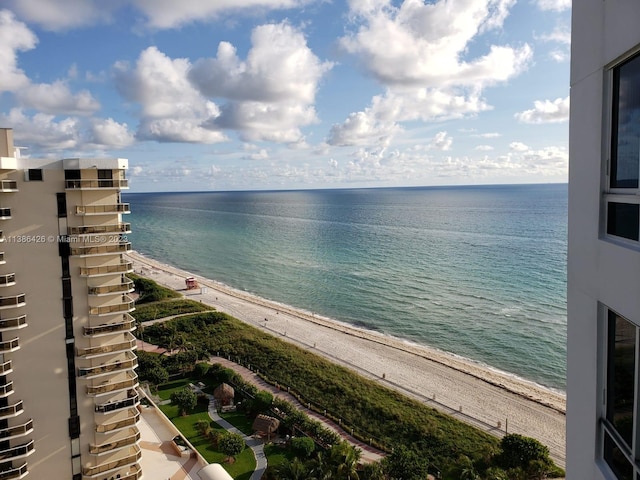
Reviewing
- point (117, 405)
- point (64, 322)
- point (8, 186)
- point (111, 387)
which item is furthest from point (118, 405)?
point (8, 186)

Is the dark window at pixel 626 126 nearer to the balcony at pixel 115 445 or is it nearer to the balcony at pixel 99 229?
the balcony at pixel 99 229

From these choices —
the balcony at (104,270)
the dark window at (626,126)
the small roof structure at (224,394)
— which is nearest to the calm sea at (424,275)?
the small roof structure at (224,394)

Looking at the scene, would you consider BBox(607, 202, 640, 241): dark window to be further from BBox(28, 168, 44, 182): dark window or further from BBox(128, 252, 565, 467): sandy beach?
BBox(128, 252, 565, 467): sandy beach

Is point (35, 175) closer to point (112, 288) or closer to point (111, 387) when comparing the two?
point (112, 288)

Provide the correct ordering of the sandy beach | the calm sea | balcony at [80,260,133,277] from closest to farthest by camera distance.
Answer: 1. balcony at [80,260,133,277]
2. the sandy beach
3. the calm sea

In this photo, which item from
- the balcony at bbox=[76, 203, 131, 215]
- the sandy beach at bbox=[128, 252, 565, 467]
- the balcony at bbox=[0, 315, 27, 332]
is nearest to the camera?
the balcony at bbox=[0, 315, 27, 332]

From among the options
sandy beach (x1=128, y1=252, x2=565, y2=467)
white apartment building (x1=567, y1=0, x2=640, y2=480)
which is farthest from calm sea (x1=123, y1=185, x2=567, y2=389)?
white apartment building (x1=567, y1=0, x2=640, y2=480)

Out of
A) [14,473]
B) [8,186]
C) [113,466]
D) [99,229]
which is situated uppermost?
[8,186]
